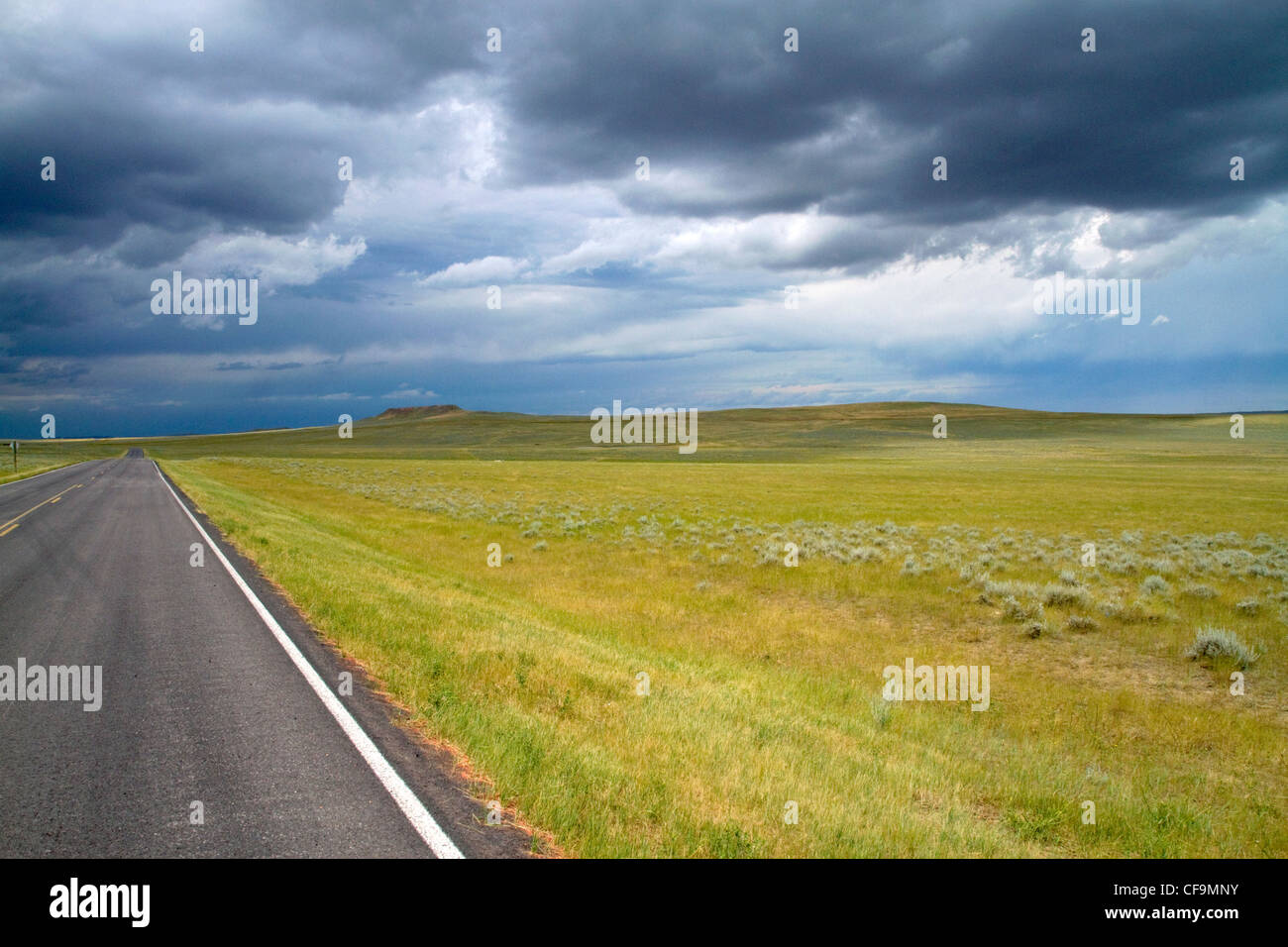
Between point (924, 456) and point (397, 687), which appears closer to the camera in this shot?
point (397, 687)

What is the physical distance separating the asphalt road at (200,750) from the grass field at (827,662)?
2.05 ft

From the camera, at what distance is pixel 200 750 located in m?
6.21

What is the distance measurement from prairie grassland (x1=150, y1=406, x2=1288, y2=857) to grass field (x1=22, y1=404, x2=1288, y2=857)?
0.05m

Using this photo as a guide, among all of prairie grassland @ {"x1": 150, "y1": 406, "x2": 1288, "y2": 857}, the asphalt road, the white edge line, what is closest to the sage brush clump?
prairie grassland @ {"x1": 150, "y1": 406, "x2": 1288, "y2": 857}

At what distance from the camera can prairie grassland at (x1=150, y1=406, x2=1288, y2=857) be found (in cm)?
627

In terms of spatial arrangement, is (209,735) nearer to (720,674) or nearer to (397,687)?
(397,687)

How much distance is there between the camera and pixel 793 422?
164000 millimetres

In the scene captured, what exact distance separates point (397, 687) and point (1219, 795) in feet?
31.5

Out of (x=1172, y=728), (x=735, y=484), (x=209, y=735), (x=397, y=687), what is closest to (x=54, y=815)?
(x=209, y=735)

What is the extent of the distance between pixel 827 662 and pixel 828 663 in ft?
0.18

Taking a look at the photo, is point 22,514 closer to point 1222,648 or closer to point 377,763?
point 377,763

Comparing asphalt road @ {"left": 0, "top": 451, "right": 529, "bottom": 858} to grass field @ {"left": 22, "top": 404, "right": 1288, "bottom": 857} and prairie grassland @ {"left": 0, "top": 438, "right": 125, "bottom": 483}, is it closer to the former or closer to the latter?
grass field @ {"left": 22, "top": 404, "right": 1288, "bottom": 857}

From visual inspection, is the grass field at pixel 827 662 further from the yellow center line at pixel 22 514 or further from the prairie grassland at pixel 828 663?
the yellow center line at pixel 22 514
